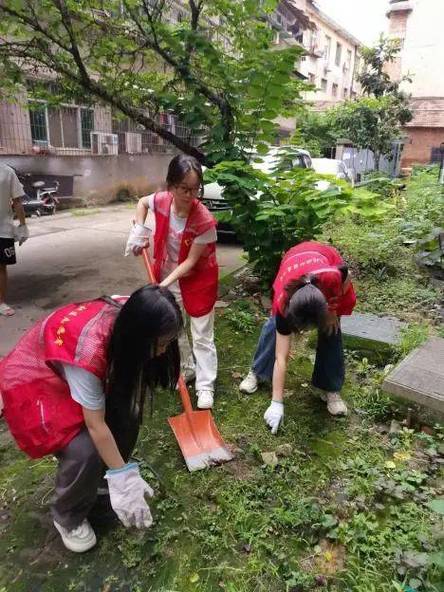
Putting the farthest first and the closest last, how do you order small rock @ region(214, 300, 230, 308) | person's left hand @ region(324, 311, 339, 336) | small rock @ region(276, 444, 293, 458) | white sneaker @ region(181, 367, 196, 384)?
1. small rock @ region(214, 300, 230, 308)
2. white sneaker @ region(181, 367, 196, 384)
3. small rock @ region(276, 444, 293, 458)
4. person's left hand @ region(324, 311, 339, 336)

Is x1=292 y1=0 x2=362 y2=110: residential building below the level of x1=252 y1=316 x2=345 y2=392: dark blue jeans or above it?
above

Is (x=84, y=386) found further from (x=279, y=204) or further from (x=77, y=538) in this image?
(x=279, y=204)

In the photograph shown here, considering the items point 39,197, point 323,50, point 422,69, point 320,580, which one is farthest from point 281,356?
point 323,50

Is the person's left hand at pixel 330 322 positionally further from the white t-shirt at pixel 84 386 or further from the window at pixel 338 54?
the window at pixel 338 54

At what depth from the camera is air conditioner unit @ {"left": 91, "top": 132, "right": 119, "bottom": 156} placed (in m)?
11.5

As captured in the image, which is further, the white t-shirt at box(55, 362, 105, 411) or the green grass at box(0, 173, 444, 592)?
the green grass at box(0, 173, 444, 592)

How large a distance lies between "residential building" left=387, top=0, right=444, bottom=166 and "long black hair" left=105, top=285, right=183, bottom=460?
20.3 metres

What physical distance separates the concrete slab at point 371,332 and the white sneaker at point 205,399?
128 centimetres

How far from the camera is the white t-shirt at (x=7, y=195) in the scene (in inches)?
157

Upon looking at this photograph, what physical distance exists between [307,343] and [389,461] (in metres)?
1.43

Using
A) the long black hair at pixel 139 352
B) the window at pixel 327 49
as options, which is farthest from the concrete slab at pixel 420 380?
the window at pixel 327 49

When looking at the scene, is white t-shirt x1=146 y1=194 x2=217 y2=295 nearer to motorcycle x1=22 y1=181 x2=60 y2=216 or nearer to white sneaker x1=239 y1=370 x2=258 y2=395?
white sneaker x1=239 y1=370 x2=258 y2=395

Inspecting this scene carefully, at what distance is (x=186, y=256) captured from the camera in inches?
106

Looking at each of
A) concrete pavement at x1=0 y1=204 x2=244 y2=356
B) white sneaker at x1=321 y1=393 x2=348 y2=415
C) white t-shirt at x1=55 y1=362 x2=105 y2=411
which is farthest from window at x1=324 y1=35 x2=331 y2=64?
white t-shirt at x1=55 y1=362 x2=105 y2=411
